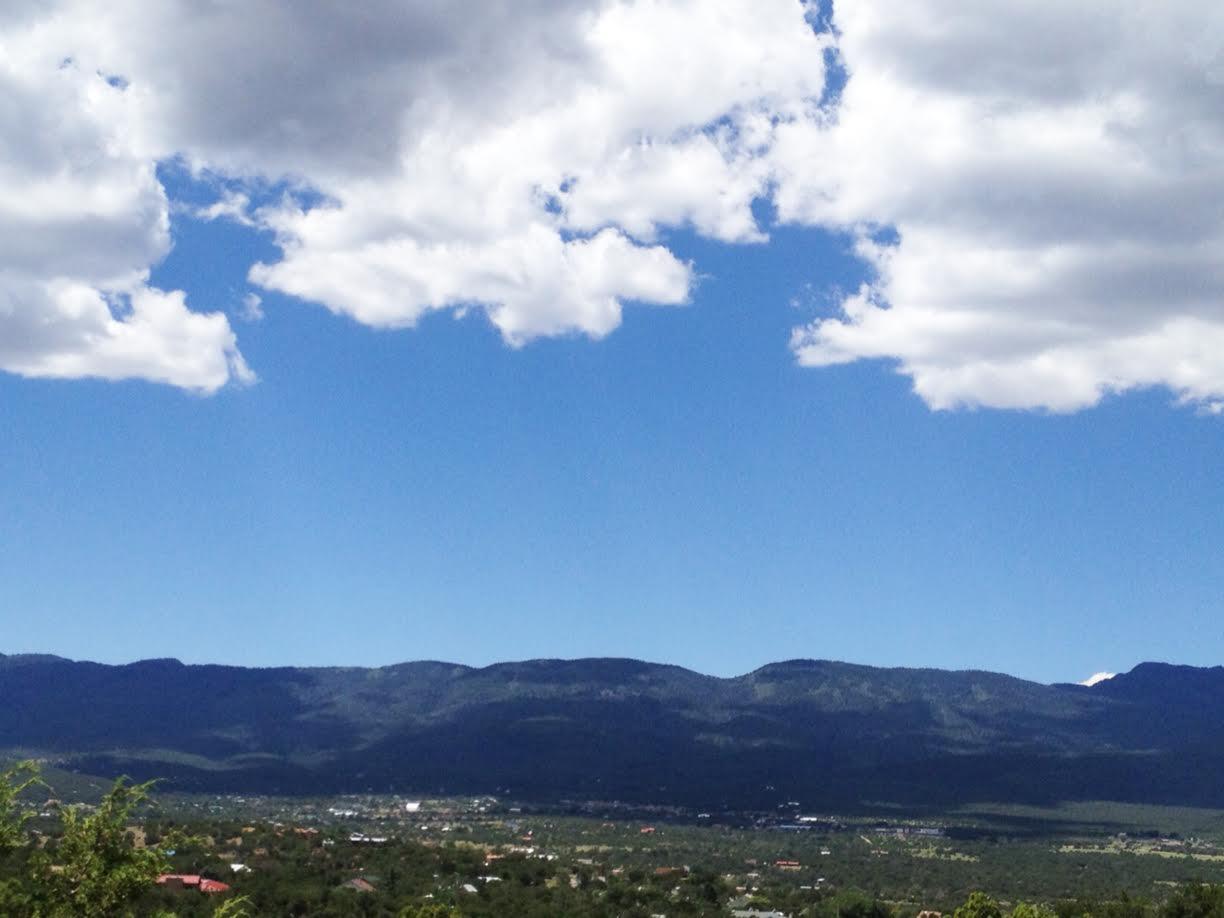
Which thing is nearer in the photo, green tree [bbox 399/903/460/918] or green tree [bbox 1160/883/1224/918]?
green tree [bbox 399/903/460/918]

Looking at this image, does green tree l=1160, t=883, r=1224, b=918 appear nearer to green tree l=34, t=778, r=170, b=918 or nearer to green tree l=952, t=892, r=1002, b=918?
green tree l=952, t=892, r=1002, b=918

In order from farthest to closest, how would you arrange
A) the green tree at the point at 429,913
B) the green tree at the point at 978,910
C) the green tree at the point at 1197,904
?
1. the green tree at the point at 1197,904
2. the green tree at the point at 978,910
3. the green tree at the point at 429,913

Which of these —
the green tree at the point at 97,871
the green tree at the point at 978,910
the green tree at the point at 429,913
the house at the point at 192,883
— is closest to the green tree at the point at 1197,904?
the green tree at the point at 978,910

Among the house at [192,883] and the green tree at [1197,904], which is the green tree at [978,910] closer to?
the green tree at [1197,904]

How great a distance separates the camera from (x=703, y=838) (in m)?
155

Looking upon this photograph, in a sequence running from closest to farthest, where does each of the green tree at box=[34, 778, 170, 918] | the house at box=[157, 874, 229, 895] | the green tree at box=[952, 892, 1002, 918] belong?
the green tree at box=[34, 778, 170, 918] < the green tree at box=[952, 892, 1002, 918] < the house at box=[157, 874, 229, 895]

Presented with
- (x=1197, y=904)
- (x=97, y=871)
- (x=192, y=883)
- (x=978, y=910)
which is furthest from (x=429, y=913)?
(x=1197, y=904)

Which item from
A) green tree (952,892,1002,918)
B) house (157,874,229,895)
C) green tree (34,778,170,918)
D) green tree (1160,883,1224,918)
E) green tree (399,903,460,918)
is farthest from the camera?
house (157,874,229,895)

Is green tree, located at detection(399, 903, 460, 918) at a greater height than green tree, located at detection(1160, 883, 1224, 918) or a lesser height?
greater

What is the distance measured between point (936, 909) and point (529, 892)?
29.6 m

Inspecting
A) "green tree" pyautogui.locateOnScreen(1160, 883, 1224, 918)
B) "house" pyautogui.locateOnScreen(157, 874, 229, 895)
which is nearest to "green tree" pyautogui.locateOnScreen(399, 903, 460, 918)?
"house" pyautogui.locateOnScreen(157, 874, 229, 895)

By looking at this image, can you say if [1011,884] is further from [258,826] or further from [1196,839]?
[1196,839]

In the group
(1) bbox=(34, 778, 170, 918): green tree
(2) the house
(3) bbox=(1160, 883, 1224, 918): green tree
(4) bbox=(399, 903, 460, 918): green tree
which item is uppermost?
(1) bbox=(34, 778, 170, 918): green tree

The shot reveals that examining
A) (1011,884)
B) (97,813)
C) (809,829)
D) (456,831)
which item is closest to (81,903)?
(97,813)
